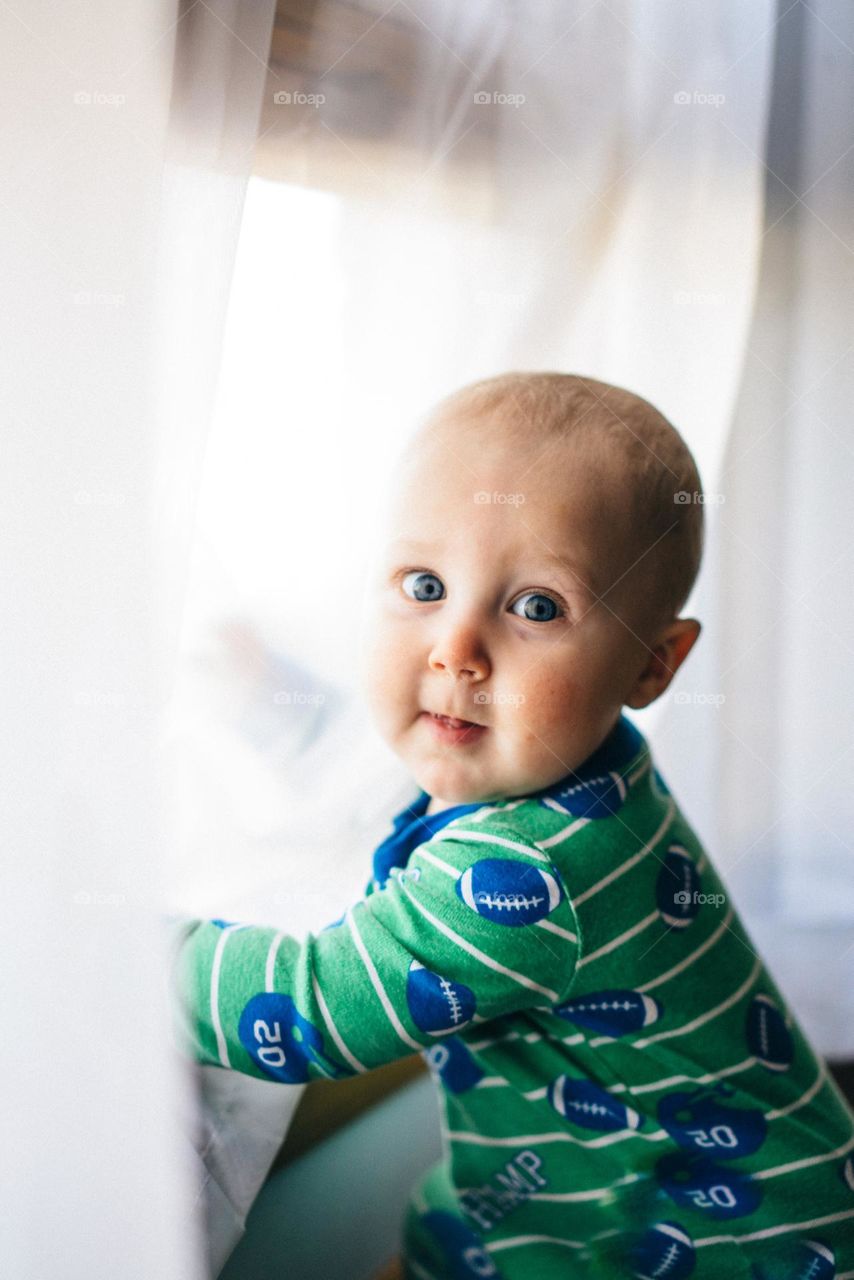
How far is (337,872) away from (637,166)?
Result: 2.34ft

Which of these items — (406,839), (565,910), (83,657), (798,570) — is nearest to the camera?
(83,657)

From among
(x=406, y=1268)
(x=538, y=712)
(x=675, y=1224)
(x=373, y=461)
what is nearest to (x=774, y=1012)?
(x=675, y=1224)

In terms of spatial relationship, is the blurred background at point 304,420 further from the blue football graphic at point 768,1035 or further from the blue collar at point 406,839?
the blue football graphic at point 768,1035

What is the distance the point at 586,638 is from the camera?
0.75 meters

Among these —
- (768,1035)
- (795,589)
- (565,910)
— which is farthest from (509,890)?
(795,589)

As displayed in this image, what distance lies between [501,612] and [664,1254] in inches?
18.3

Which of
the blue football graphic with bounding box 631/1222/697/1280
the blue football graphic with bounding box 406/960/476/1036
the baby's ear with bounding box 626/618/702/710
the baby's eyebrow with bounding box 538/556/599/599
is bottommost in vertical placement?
the blue football graphic with bounding box 631/1222/697/1280

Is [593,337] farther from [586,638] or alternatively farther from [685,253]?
[586,638]

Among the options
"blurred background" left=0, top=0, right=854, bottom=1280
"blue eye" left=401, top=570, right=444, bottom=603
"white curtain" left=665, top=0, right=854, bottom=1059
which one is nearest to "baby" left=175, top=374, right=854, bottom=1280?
"blue eye" left=401, top=570, right=444, bottom=603

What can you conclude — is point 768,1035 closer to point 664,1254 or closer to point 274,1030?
point 664,1254

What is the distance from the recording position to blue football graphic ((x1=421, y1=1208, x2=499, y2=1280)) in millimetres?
871

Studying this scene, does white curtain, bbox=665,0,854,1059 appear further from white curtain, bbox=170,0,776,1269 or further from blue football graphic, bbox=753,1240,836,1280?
blue football graphic, bbox=753,1240,836,1280

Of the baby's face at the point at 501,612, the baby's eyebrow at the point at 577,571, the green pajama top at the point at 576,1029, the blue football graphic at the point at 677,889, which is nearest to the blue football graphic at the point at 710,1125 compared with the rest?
the green pajama top at the point at 576,1029

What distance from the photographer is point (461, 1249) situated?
→ 886 mm
